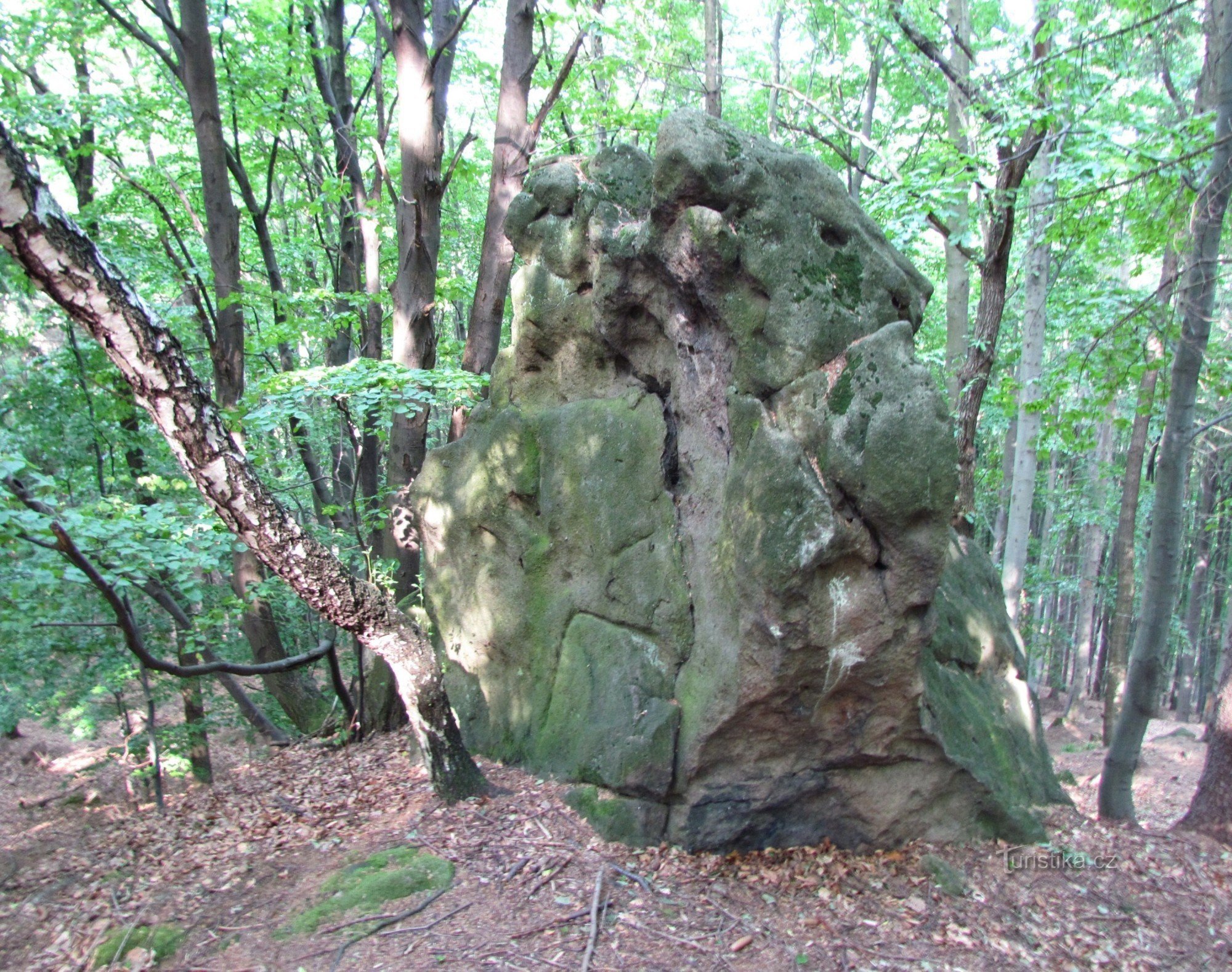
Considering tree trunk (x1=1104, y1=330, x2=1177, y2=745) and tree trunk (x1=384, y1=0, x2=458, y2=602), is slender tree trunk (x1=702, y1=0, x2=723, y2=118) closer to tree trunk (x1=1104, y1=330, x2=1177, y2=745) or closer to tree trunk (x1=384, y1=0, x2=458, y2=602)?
tree trunk (x1=384, y1=0, x2=458, y2=602)

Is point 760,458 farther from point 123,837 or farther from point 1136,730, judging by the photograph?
point 123,837

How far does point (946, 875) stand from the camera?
17.3 feet

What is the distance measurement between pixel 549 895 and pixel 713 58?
31.7ft

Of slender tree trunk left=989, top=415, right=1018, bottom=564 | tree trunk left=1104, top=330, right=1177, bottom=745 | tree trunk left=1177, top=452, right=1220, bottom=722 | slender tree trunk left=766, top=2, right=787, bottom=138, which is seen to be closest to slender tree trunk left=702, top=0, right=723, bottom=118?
slender tree trunk left=766, top=2, right=787, bottom=138

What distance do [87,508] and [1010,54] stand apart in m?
9.06

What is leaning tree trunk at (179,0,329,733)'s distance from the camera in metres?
7.89

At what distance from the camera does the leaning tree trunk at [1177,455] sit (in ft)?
19.2

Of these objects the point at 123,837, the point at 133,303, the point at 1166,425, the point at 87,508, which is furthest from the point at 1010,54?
the point at 123,837

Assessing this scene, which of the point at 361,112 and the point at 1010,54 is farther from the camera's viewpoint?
the point at 361,112

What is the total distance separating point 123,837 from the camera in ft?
18.4

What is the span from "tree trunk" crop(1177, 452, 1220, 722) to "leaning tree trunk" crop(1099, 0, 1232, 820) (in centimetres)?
1278

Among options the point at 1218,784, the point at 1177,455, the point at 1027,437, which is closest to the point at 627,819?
the point at 1218,784

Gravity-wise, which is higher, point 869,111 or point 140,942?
point 869,111

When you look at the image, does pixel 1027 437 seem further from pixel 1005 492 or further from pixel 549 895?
pixel 549 895
